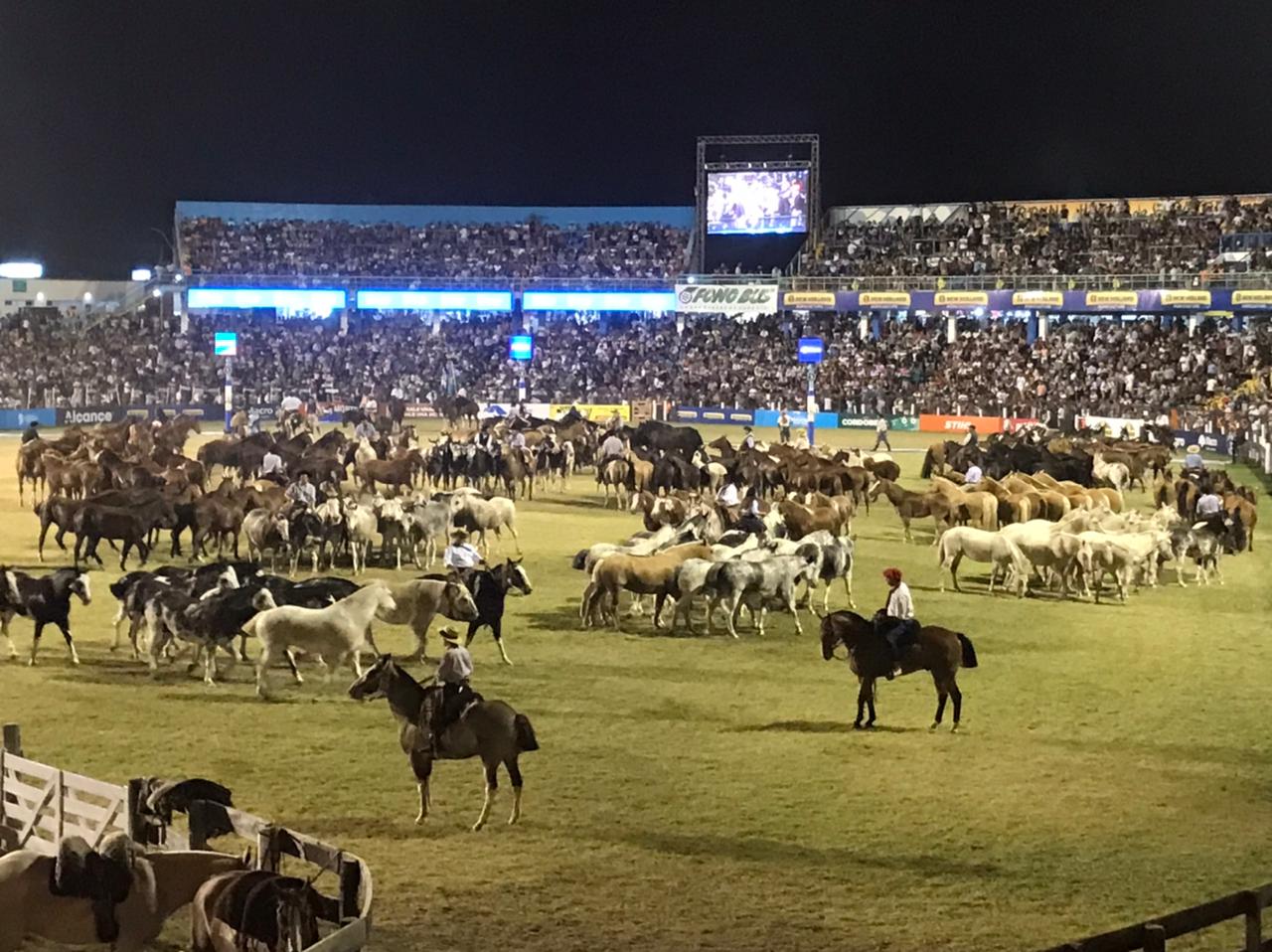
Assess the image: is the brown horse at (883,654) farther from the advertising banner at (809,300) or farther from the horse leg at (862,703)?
the advertising banner at (809,300)

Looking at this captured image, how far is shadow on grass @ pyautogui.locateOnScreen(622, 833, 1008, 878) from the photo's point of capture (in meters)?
10.1

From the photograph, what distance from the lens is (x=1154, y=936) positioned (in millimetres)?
5699

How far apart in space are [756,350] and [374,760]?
52.0 meters

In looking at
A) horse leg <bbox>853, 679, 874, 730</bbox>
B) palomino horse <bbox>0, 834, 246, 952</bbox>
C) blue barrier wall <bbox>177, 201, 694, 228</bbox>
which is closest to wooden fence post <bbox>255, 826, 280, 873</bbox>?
palomino horse <bbox>0, 834, 246, 952</bbox>

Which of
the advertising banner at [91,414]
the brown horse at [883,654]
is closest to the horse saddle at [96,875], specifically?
the brown horse at [883,654]

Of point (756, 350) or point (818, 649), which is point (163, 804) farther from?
point (756, 350)

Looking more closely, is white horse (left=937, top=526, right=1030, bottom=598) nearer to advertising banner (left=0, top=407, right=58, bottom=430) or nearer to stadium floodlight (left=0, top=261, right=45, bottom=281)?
advertising banner (left=0, top=407, right=58, bottom=430)

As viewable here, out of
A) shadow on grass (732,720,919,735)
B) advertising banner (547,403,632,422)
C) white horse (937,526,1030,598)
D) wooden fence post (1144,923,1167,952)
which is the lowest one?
shadow on grass (732,720,919,735)

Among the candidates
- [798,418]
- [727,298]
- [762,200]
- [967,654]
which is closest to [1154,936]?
[967,654]

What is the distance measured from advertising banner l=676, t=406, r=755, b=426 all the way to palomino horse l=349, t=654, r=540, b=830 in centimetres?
4835

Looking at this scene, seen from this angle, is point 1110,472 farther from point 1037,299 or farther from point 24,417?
point 24,417

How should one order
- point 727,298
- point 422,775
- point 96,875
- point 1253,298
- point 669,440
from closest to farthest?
1. point 96,875
2. point 422,775
3. point 669,440
4. point 1253,298
5. point 727,298

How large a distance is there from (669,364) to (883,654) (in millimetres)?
51810

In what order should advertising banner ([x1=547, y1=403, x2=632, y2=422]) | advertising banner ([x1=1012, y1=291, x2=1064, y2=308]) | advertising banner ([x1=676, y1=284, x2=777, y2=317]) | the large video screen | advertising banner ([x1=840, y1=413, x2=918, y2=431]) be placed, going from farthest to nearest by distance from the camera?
the large video screen → advertising banner ([x1=676, y1=284, x2=777, y2=317]) → advertising banner ([x1=547, y1=403, x2=632, y2=422]) → advertising banner ([x1=840, y1=413, x2=918, y2=431]) → advertising banner ([x1=1012, y1=291, x2=1064, y2=308])
